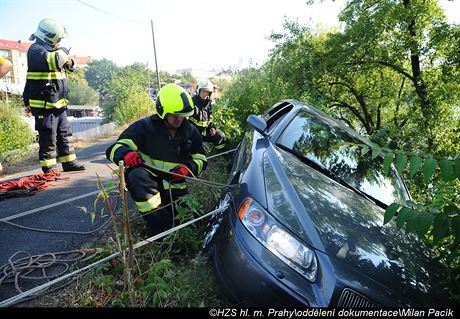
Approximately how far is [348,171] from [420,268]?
847mm

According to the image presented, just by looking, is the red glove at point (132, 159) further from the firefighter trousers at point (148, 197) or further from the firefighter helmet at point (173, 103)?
the firefighter helmet at point (173, 103)

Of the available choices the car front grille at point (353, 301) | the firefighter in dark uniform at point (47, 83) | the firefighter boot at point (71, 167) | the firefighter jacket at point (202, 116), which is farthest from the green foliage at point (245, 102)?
the car front grille at point (353, 301)

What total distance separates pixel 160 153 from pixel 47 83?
2.28m

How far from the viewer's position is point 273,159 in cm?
214

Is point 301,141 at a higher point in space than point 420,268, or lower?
higher

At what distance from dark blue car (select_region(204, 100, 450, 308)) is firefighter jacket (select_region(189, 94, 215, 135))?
2704 millimetres

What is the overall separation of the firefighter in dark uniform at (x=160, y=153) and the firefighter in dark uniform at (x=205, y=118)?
1942mm

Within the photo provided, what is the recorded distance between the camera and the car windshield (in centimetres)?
242

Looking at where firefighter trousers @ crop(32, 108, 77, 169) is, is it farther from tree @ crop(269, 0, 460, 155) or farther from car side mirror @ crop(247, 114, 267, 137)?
tree @ crop(269, 0, 460, 155)

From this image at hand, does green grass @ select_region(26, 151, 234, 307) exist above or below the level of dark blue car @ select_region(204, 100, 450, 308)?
below

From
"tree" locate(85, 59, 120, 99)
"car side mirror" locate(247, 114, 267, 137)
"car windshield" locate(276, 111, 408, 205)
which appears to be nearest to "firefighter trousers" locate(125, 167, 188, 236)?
"car side mirror" locate(247, 114, 267, 137)

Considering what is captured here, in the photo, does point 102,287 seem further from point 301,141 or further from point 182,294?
point 301,141

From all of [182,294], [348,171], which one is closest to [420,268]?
[348,171]

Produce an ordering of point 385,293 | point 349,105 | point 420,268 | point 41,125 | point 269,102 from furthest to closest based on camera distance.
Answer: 1. point 349,105
2. point 269,102
3. point 41,125
4. point 420,268
5. point 385,293
